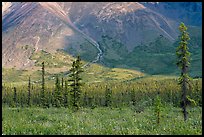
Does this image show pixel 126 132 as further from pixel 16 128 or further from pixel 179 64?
pixel 179 64

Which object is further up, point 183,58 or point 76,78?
point 183,58

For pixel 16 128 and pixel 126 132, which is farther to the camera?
pixel 16 128

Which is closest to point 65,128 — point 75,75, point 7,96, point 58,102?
point 75,75

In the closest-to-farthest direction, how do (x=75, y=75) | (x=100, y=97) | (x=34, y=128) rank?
(x=34, y=128)
(x=75, y=75)
(x=100, y=97)

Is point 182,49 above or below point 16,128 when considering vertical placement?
above

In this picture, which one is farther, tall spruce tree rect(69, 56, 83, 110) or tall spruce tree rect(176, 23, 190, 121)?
tall spruce tree rect(69, 56, 83, 110)

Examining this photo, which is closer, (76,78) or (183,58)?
(183,58)

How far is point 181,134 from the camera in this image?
18.8m

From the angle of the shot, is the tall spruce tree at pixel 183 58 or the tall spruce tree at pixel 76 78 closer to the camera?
the tall spruce tree at pixel 183 58

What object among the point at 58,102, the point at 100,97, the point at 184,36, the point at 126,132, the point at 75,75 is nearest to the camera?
the point at 126,132

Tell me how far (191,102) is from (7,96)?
510 ft

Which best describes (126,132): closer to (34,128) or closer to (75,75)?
(34,128)

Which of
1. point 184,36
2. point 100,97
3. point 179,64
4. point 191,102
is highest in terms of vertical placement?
point 184,36

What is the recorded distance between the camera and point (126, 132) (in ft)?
59.1
